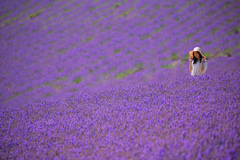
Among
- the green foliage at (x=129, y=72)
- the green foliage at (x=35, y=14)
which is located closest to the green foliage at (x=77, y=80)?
the green foliage at (x=129, y=72)

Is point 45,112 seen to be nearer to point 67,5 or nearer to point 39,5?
point 67,5

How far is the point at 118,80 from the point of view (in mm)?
6035

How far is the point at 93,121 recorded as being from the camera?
8.20ft

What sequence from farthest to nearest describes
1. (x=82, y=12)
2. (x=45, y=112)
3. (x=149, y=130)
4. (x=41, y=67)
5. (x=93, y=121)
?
1. (x=82, y=12)
2. (x=41, y=67)
3. (x=45, y=112)
4. (x=93, y=121)
5. (x=149, y=130)

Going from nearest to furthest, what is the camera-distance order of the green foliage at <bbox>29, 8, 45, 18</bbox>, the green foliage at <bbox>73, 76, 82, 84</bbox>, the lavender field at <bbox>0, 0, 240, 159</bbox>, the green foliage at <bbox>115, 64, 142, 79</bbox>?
the lavender field at <bbox>0, 0, 240, 159</bbox> → the green foliage at <bbox>115, 64, 142, 79</bbox> → the green foliage at <bbox>73, 76, 82, 84</bbox> → the green foliage at <bbox>29, 8, 45, 18</bbox>

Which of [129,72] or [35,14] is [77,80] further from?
[35,14]

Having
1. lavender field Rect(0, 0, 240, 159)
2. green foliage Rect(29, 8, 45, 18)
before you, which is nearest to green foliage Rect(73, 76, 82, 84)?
lavender field Rect(0, 0, 240, 159)

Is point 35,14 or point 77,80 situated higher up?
point 35,14

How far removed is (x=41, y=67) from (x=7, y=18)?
6.62m

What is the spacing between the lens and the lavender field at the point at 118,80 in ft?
6.36

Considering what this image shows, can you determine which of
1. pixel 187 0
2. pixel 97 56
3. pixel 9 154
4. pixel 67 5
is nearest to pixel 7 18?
pixel 67 5

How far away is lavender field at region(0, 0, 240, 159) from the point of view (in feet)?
6.36

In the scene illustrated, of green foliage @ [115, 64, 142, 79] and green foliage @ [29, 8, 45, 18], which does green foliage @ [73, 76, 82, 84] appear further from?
green foliage @ [29, 8, 45, 18]

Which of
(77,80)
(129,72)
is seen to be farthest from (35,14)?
(129,72)
